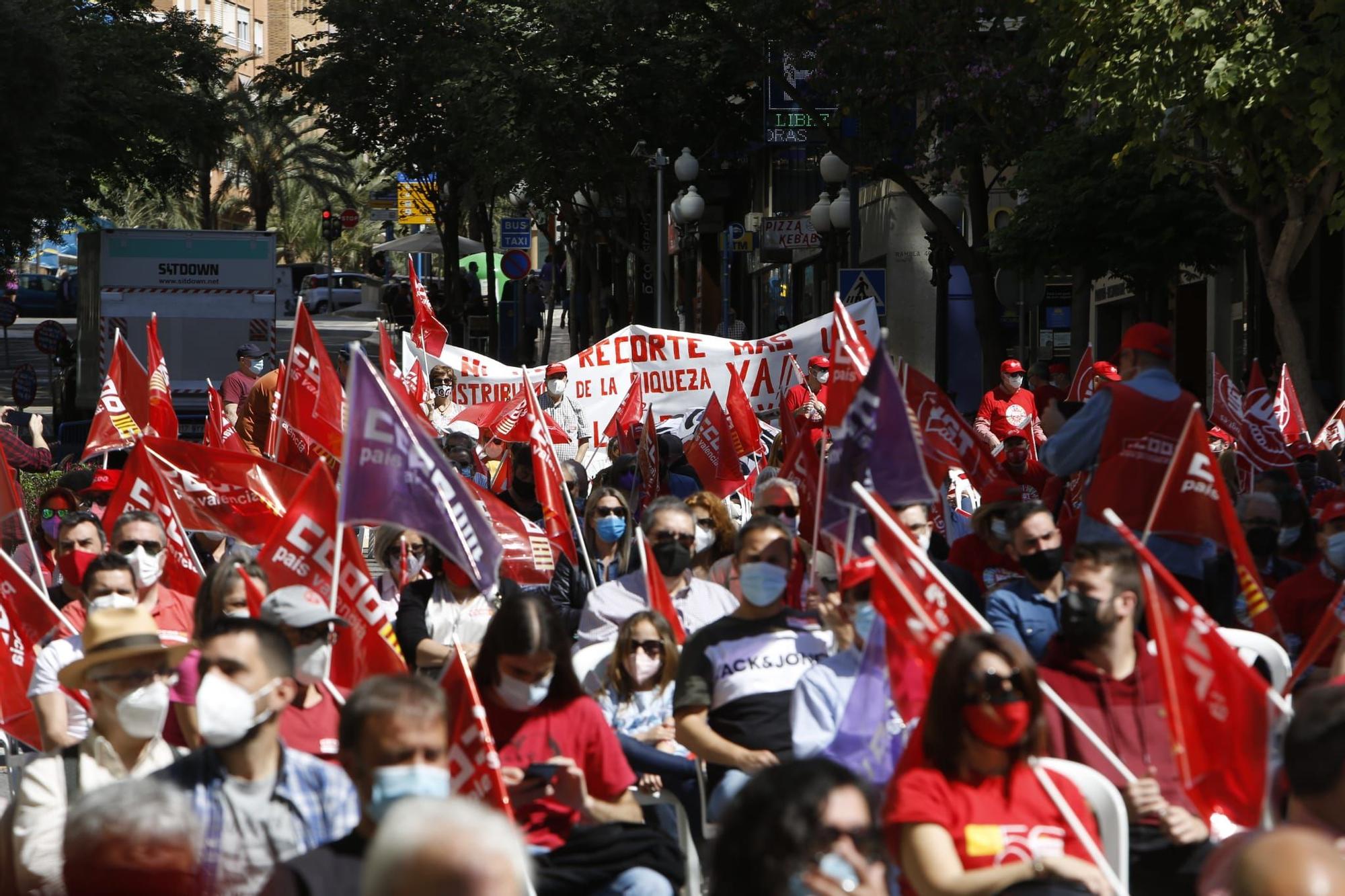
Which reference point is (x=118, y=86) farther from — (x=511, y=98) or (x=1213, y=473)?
(x=1213, y=473)

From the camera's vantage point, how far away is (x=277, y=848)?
172 inches

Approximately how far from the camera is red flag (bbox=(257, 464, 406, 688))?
259 inches

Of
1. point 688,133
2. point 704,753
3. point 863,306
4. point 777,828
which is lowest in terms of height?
point 704,753

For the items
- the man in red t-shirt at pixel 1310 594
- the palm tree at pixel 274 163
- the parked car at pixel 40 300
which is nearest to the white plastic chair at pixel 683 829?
the man in red t-shirt at pixel 1310 594

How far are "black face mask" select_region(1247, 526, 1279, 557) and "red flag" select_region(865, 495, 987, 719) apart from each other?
3.23m


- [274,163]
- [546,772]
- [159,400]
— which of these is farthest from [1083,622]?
[274,163]

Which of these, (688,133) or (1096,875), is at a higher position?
(688,133)

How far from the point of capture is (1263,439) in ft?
37.3

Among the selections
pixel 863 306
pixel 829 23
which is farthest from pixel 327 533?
pixel 829 23

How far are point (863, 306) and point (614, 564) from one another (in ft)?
14.9

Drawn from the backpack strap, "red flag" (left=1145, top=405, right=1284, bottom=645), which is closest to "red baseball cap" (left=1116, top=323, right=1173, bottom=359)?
"red flag" (left=1145, top=405, right=1284, bottom=645)

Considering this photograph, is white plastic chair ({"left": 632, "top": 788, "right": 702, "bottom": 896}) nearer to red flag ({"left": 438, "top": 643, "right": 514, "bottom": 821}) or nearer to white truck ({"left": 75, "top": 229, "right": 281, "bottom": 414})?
red flag ({"left": 438, "top": 643, "right": 514, "bottom": 821})

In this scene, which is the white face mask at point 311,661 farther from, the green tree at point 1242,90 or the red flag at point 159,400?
the green tree at point 1242,90

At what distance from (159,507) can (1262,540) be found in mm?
5067
